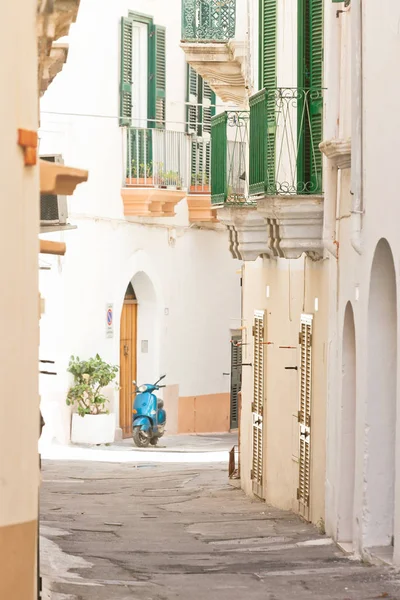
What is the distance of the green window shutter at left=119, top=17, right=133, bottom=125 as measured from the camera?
95.3 feet

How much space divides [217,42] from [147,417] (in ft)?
25.2

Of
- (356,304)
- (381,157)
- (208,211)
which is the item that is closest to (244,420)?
(356,304)

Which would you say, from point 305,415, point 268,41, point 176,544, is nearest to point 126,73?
point 268,41

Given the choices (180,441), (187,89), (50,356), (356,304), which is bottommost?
(180,441)

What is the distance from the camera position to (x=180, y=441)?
2931 centimetres

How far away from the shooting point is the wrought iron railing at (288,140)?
16422 mm

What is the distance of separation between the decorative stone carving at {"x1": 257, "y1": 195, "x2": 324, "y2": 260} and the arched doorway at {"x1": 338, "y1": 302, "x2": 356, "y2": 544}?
68.0 inches

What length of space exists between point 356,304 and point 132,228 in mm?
15832

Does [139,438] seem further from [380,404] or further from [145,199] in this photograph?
[380,404]

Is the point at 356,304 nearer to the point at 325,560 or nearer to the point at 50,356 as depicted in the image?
the point at 325,560

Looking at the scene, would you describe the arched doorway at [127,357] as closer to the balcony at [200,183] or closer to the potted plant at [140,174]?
the balcony at [200,183]

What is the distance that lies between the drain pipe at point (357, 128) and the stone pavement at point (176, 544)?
10.3 ft

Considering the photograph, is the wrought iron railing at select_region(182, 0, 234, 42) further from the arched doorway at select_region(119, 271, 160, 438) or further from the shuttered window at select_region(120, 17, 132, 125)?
the arched doorway at select_region(119, 271, 160, 438)

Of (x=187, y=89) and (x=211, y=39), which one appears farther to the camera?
(x=187, y=89)
